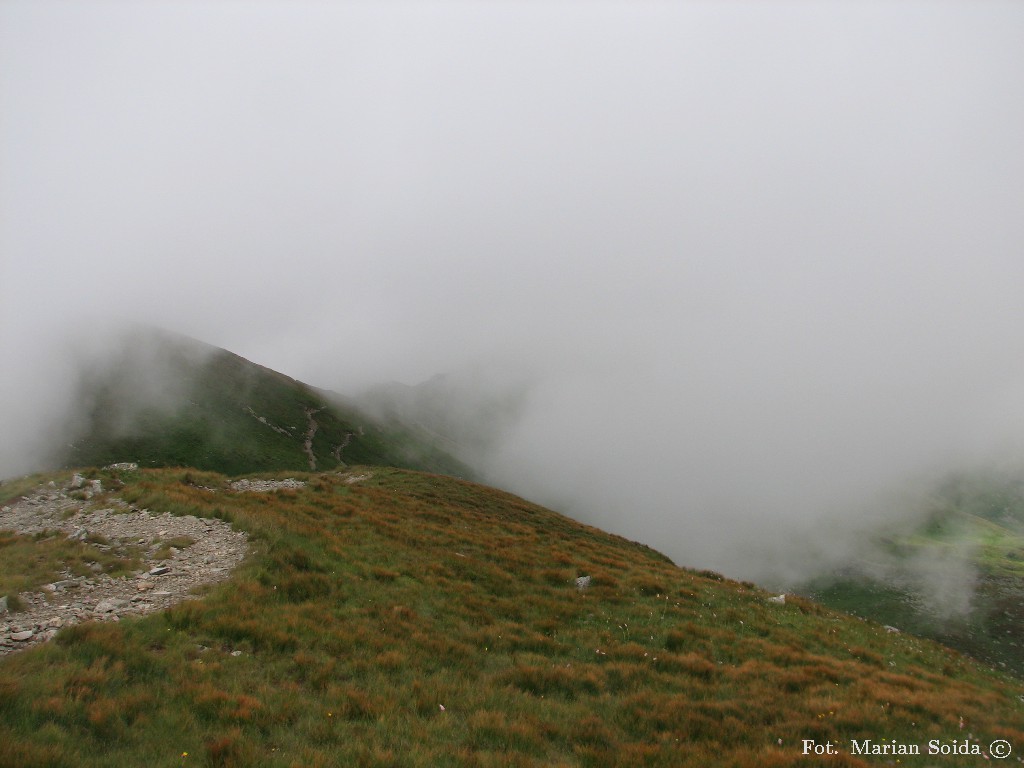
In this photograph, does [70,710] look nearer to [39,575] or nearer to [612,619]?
[39,575]

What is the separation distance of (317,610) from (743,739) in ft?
37.1

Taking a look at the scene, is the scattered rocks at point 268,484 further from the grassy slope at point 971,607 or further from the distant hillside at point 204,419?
the grassy slope at point 971,607

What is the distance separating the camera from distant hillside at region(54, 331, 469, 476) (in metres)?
119

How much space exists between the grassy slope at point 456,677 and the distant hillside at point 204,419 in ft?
388

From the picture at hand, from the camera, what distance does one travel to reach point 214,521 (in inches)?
819

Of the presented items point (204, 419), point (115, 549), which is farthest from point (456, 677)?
point (204, 419)

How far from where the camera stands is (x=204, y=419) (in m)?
133

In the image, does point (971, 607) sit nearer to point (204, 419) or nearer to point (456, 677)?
point (456, 677)

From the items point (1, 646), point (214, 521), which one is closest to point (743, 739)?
point (1, 646)

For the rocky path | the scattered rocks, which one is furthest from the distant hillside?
the rocky path

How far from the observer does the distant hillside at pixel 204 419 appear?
391ft

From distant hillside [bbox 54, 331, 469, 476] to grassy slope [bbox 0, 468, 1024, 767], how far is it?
11814cm

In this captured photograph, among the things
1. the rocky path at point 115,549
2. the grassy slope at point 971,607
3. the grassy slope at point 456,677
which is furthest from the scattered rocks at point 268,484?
the grassy slope at point 971,607

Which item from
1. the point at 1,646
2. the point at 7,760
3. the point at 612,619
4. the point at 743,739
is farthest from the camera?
the point at 612,619
